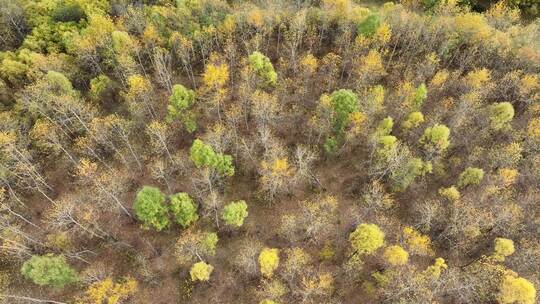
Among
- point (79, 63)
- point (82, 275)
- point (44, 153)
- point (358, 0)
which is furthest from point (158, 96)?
point (358, 0)

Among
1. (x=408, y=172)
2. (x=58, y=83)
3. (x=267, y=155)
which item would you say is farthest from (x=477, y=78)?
(x=58, y=83)

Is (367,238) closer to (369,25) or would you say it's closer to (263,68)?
(263,68)

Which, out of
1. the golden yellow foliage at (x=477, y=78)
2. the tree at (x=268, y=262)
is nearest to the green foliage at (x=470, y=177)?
the golden yellow foliage at (x=477, y=78)

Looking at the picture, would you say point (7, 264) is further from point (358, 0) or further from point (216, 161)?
point (358, 0)

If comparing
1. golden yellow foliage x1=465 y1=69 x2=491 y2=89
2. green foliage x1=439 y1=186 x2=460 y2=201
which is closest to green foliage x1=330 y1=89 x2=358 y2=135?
green foliage x1=439 y1=186 x2=460 y2=201

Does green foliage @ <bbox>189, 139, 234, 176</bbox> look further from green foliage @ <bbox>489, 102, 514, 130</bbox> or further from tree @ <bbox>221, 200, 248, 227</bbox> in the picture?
green foliage @ <bbox>489, 102, 514, 130</bbox>

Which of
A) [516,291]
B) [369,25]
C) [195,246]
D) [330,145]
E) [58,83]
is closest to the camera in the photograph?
[516,291]

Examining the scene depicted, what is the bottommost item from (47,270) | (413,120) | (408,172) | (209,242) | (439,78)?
(47,270)

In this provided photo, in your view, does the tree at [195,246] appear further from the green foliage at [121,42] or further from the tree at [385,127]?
the green foliage at [121,42]
